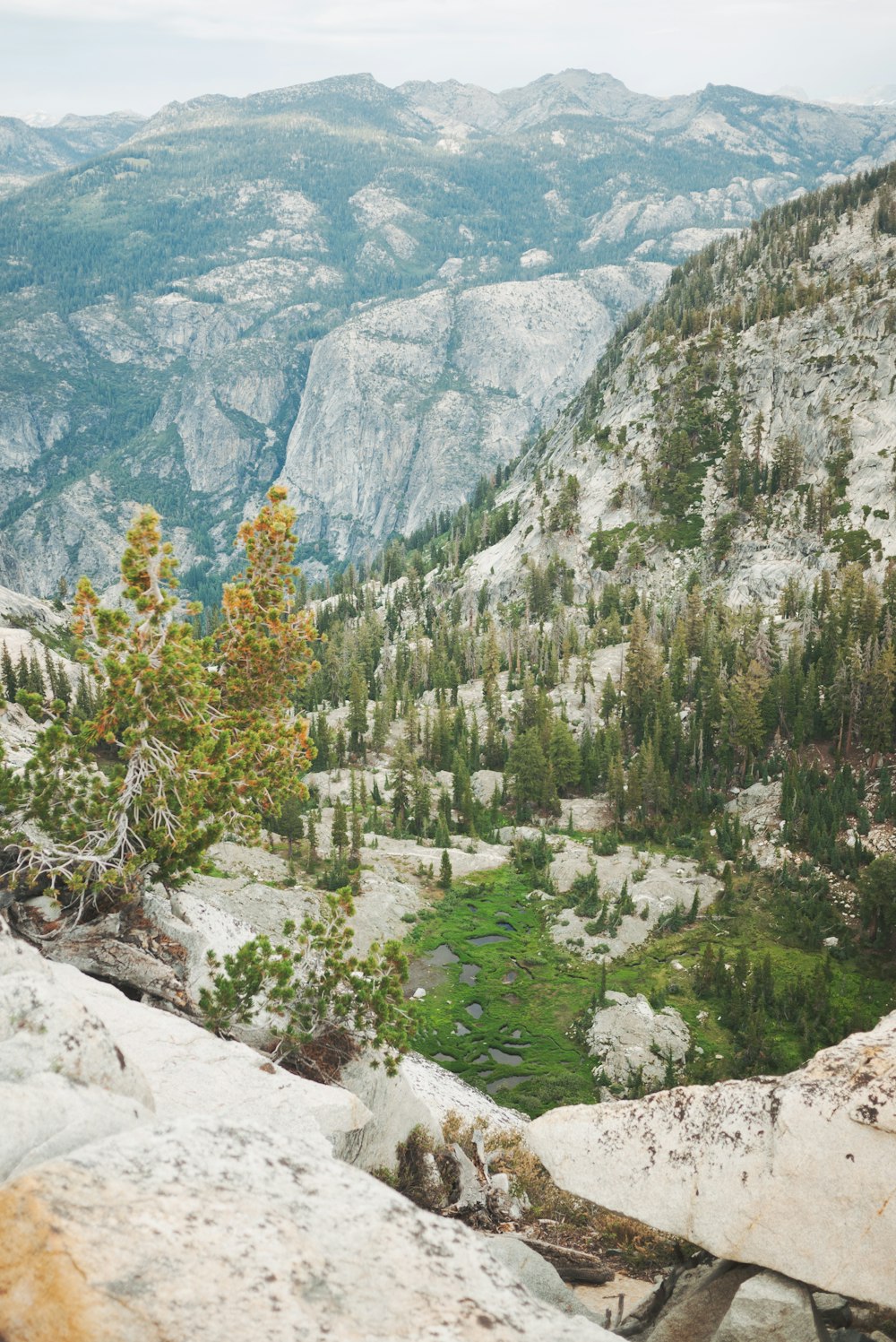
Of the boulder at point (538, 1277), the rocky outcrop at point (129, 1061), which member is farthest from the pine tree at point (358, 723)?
the boulder at point (538, 1277)

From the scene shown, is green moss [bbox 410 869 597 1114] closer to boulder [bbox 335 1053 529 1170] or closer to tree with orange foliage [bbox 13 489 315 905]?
boulder [bbox 335 1053 529 1170]

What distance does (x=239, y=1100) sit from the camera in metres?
17.4

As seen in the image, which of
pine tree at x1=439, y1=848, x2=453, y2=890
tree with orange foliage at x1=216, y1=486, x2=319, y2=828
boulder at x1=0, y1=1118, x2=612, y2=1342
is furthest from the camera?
pine tree at x1=439, y1=848, x2=453, y2=890

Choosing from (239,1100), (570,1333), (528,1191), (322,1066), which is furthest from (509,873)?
(570,1333)

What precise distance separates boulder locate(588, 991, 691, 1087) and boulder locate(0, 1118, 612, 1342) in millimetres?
45963

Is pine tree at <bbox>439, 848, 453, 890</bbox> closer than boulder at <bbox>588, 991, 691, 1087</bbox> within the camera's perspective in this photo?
No

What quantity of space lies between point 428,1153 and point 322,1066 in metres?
4.77

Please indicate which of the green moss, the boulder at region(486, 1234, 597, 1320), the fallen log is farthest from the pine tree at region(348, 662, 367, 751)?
the boulder at region(486, 1234, 597, 1320)

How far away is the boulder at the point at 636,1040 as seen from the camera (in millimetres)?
53750

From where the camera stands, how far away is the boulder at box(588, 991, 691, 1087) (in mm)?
53750

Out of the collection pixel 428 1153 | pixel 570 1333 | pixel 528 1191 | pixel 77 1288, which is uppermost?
pixel 77 1288

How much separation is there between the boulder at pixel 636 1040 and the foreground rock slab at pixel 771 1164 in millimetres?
37274

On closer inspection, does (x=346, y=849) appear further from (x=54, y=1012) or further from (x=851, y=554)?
(x=851, y=554)

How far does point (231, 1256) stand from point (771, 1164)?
38.4 feet
